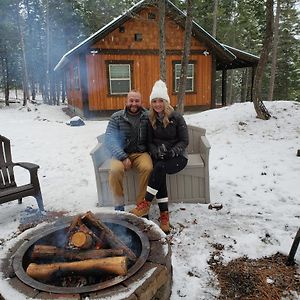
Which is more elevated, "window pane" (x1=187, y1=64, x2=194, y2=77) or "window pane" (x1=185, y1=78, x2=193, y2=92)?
"window pane" (x1=187, y1=64, x2=194, y2=77)

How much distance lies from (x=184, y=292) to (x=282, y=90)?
2780 cm

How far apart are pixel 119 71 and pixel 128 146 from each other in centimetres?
1024

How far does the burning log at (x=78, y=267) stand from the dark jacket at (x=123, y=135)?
1962mm

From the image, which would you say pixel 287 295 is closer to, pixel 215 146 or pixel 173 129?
pixel 173 129

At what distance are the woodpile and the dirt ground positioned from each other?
1.01 meters

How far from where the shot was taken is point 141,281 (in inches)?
75.9

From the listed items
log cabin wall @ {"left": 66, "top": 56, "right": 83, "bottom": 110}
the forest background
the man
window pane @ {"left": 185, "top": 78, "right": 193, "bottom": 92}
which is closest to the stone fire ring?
the man

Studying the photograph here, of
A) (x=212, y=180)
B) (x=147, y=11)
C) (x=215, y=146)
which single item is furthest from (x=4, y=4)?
(x=212, y=180)

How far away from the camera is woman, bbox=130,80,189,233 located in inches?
143

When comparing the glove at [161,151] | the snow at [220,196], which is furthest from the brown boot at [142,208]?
the glove at [161,151]

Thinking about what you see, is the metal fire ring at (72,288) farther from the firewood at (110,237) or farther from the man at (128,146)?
the man at (128,146)

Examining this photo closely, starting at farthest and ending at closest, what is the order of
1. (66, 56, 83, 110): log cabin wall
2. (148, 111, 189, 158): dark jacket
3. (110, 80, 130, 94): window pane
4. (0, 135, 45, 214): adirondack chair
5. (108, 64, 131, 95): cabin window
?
(66, 56, 83, 110): log cabin wall, (110, 80, 130, 94): window pane, (108, 64, 131, 95): cabin window, (0, 135, 45, 214): adirondack chair, (148, 111, 189, 158): dark jacket

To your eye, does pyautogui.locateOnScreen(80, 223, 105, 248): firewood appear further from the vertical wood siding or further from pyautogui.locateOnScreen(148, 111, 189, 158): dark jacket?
the vertical wood siding

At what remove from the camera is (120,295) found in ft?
5.95
